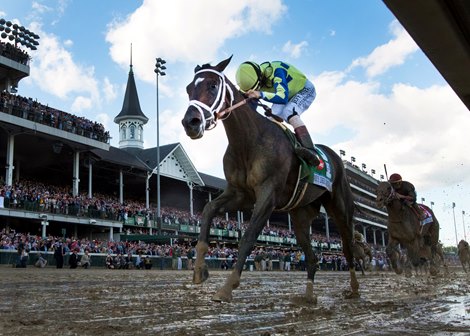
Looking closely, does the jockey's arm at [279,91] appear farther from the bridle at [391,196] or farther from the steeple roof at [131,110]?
the steeple roof at [131,110]

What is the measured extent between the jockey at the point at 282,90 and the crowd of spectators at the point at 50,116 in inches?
1117

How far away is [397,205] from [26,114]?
88.6 ft

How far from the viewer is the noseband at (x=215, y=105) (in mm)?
4875

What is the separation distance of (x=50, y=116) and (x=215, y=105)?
3146cm

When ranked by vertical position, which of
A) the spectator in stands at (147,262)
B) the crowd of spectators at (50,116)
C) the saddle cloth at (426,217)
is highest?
the crowd of spectators at (50,116)

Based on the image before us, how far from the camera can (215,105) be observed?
505 cm

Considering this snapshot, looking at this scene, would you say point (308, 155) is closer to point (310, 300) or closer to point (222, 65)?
point (222, 65)

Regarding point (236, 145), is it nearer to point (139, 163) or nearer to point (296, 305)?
point (296, 305)

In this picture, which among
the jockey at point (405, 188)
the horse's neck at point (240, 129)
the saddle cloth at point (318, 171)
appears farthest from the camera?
the jockey at point (405, 188)

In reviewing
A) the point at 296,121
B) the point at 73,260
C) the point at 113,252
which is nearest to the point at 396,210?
the point at 296,121

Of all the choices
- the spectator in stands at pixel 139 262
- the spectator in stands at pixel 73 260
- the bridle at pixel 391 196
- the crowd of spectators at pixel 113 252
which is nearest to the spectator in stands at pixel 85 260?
the crowd of spectators at pixel 113 252

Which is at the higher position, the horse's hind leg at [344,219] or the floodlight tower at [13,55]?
the floodlight tower at [13,55]

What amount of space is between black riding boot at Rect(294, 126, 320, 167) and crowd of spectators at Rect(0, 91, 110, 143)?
28706 millimetres

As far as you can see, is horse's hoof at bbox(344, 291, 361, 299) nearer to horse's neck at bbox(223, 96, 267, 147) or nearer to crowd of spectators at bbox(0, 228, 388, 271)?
horse's neck at bbox(223, 96, 267, 147)
